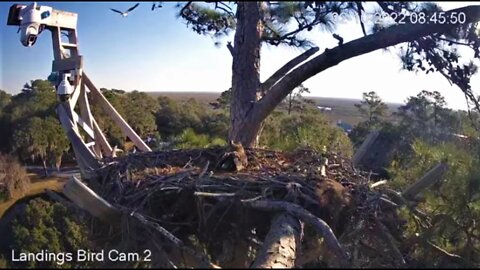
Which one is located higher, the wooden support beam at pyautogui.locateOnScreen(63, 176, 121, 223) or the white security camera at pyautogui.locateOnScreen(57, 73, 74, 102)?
Answer: the white security camera at pyautogui.locateOnScreen(57, 73, 74, 102)

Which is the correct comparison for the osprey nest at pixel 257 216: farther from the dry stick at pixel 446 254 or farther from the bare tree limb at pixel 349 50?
the bare tree limb at pixel 349 50

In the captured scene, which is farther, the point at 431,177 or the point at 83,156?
the point at 83,156

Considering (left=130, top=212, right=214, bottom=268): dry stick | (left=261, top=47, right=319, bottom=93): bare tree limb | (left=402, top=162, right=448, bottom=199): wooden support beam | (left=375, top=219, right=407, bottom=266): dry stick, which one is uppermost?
(left=261, top=47, right=319, bottom=93): bare tree limb

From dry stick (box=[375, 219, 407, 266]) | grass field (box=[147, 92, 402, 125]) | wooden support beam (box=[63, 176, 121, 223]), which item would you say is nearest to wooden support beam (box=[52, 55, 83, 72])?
wooden support beam (box=[63, 176, 121, 223])

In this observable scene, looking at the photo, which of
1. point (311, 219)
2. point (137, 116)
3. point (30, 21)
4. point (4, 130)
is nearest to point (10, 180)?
point (4, 130)

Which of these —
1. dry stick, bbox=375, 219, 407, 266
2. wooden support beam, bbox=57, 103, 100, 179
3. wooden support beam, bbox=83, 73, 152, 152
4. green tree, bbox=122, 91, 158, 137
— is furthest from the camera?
green tree, bbox=122, 91, 158, 137

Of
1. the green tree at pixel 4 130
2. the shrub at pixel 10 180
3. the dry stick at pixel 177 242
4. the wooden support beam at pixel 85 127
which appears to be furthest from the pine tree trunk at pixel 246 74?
the shrub at pixel 10 180

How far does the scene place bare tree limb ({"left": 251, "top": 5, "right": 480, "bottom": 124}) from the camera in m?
3.02

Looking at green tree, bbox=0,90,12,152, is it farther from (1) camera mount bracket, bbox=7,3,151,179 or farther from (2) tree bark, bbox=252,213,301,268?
(2) tree bark, bbox=252,213,301,268

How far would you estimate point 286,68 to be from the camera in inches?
159

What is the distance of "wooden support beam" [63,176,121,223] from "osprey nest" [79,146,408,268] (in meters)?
0.02

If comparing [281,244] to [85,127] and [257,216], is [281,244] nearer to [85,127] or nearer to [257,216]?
[257,216]

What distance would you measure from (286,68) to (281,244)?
88.4 inches

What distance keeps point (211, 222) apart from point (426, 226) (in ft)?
4.86
